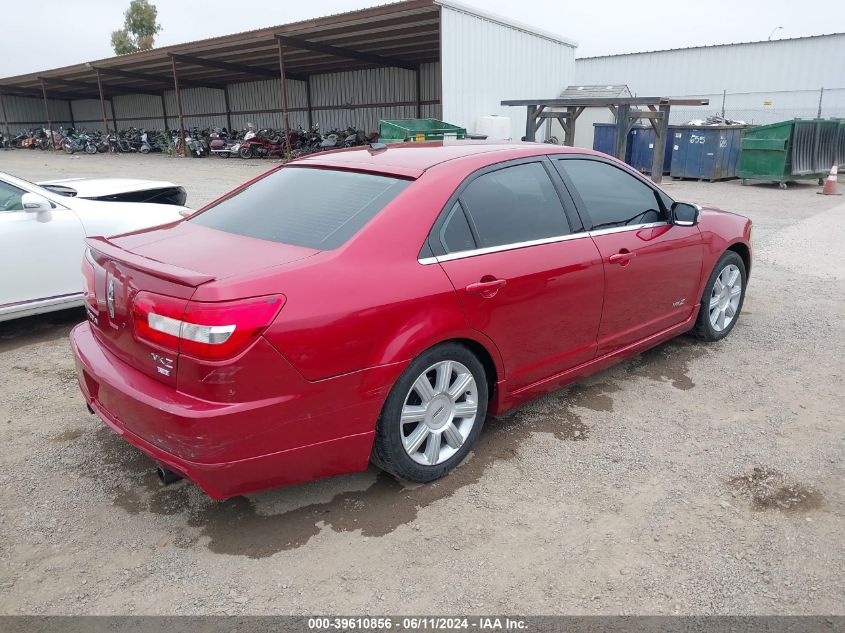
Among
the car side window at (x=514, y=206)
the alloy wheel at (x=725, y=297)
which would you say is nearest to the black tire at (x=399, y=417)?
the car side window at (x=514, y=206)

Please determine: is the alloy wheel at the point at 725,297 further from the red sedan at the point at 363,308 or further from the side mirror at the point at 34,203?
the side mirror at the point at 34,203

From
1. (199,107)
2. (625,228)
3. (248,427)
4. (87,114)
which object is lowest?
(248,427)

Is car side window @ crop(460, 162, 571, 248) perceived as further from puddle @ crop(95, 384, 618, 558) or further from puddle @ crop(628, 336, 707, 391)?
puddle @ crop(628, 336, 707, 391)

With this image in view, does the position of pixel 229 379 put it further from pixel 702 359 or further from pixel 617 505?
pixel 702 359

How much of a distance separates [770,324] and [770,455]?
244 centimetres

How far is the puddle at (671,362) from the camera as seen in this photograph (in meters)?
4.17

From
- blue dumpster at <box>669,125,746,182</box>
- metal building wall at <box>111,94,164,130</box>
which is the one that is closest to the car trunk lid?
blue dumpster at <box>669,125,746,182</box>

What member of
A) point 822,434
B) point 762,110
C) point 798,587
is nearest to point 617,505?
point 798,587

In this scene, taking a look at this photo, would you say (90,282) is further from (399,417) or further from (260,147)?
(260,147)

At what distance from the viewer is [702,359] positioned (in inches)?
177

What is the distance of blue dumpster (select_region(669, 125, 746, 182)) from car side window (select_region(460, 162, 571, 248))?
588 inches

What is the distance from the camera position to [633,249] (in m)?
3.72

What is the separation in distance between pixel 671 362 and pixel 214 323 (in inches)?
131

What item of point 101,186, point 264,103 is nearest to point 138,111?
point 264,103
